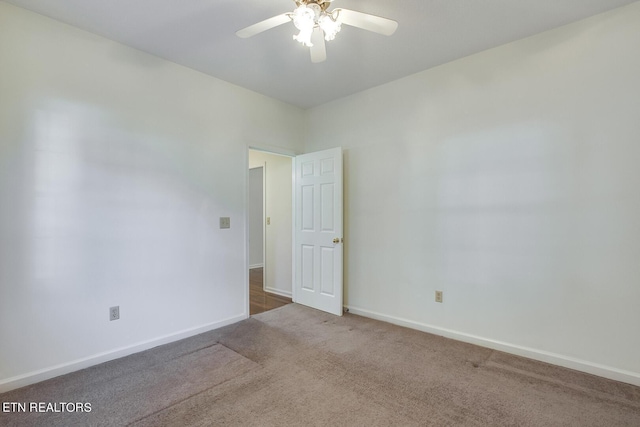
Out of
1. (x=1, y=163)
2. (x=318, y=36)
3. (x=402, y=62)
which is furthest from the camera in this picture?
(x=402, y=62)

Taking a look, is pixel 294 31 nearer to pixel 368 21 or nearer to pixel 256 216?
pixel 368 21

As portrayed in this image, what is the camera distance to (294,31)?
90.4 inches

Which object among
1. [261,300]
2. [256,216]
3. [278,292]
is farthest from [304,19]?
[256,216]

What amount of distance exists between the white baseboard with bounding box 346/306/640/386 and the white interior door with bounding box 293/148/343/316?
0.74 metres

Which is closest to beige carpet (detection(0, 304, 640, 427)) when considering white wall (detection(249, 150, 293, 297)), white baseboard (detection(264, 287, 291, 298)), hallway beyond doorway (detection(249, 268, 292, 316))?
hallway beyond doorway (detection(249, 268, 292, 316))

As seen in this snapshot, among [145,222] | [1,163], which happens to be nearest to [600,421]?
[145,222]

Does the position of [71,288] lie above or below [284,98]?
below

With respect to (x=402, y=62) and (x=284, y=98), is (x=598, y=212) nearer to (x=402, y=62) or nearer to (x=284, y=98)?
(x=402, y=62)

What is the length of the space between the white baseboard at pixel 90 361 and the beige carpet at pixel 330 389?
6cm

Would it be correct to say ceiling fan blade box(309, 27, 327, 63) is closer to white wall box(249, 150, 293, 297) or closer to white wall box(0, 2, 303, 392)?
white wall box(0, 2, 303, 392)

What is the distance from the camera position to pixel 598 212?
2146 mm

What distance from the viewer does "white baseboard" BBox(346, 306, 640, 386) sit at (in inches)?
81.5

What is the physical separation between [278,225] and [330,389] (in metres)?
2.78

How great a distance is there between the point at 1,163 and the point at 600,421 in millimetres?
4052
